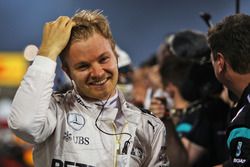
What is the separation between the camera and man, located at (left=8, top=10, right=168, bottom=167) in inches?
62.8

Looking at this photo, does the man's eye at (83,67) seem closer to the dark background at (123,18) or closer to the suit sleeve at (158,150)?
the suit sleeve at (158,150)

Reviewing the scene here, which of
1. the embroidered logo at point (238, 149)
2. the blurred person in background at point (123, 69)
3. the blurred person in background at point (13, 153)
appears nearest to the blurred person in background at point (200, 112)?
the blurred person in background at point (123, 69)

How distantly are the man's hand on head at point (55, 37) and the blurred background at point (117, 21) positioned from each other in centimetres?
210

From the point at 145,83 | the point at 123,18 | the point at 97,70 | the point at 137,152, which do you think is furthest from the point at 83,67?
Answer: the point at 123,18

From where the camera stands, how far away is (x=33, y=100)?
4.90 ft

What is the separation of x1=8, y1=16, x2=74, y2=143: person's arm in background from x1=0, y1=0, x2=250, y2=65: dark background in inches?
86.5

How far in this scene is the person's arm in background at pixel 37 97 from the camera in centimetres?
149

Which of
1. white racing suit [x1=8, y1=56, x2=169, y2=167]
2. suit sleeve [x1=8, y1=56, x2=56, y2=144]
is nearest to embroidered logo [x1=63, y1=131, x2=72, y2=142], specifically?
white racing suit [x1=8, y1=56, x2=169, y2=167]

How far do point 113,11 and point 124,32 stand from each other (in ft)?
1.28

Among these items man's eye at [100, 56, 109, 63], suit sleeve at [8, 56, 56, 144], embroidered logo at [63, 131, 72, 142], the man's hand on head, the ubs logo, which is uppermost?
the man's hand on head

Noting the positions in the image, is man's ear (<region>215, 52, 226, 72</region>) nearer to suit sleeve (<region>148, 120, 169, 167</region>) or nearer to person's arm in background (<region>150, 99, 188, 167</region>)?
suit sleeve (<region>148, 120, 169, 167</region>)

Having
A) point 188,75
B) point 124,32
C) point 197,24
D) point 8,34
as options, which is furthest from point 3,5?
point 188,75

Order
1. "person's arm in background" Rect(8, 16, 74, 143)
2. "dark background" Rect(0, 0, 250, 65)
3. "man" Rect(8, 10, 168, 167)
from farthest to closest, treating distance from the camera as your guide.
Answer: "dark background" Rect(0, 0, 250, 65)
"man" Rect(8, 10, 168, 167)
"person's arm in background" Rect(8, 16, 74, 143)

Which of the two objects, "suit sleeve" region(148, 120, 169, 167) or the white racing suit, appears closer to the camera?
the white racing suit
